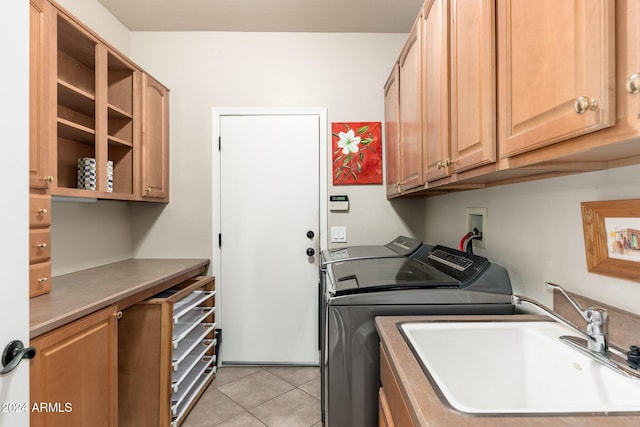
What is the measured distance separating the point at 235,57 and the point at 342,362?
2421mm

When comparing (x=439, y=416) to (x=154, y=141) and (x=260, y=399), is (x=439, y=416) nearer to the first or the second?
(x=260, y=399)

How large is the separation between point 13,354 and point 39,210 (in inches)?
34.3

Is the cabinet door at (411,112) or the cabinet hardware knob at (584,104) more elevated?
the cabinet door at (411,112)

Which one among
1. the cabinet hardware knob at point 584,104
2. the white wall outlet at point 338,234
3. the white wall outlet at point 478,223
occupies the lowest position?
the white wall outlet at point 338,234

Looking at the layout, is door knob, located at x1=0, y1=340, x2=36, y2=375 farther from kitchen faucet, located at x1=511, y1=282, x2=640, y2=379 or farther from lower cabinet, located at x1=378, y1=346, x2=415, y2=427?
kitchen faucet, located at x1=511, y1=282, x2=640, y2=379

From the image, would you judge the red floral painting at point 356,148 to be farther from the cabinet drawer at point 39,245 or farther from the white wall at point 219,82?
the cabinet drawer at point 39,245


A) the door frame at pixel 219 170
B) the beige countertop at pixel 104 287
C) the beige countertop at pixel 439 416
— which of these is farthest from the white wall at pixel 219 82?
the beige countertop at pixel 439 416

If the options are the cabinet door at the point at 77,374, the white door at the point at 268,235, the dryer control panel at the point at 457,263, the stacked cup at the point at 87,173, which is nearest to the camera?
the cabinet door at the point at 77,374

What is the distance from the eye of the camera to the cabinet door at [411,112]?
160 cm

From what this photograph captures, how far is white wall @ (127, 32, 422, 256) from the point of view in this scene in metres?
2.61

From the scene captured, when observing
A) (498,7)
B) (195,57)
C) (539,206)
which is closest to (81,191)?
(195,57)

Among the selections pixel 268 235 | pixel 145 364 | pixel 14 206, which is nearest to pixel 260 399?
pixel 145 364

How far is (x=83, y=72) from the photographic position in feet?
6.47

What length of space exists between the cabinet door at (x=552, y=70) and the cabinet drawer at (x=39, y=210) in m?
1.81
